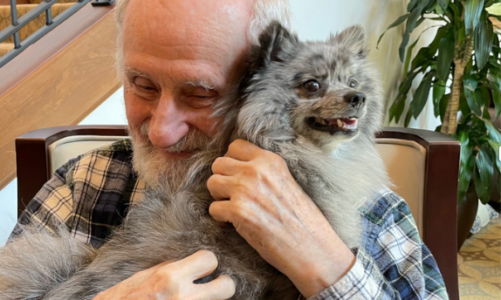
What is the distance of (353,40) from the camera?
41.3 inches

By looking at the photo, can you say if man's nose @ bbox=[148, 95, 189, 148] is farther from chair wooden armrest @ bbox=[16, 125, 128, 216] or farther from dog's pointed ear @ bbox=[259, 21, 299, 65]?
chair wooden armrest @ bbox=[16, 125, 128, 216]

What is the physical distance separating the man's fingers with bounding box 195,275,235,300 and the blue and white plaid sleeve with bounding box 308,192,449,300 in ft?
0.97

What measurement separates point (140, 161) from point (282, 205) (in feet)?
1.55

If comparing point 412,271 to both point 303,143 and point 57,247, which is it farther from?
point 57,247

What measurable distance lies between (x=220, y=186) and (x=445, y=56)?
226 centimetres

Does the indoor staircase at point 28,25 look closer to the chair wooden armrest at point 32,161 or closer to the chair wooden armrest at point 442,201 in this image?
the chair wooden armrest at point 32,161

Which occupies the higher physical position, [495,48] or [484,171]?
[495,48]

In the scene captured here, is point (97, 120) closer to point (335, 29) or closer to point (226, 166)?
point (226, 166)

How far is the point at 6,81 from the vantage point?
177cm

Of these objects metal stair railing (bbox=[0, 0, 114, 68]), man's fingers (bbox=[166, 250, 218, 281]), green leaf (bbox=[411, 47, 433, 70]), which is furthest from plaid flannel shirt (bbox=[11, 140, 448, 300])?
green leaf (bbox=[411, 47, 433, 70])

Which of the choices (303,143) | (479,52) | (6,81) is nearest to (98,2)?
(6,81)

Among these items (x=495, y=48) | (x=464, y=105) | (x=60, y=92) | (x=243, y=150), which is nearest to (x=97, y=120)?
(x=60, y=92)

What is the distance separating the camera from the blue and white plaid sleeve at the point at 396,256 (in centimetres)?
95

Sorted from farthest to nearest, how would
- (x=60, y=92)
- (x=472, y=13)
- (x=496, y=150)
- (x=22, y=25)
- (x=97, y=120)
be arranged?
(x=496, y=150) < (x=472, y=13) < (x=22, y=25) < (x=97, y=120) < (x=60, y=92)
